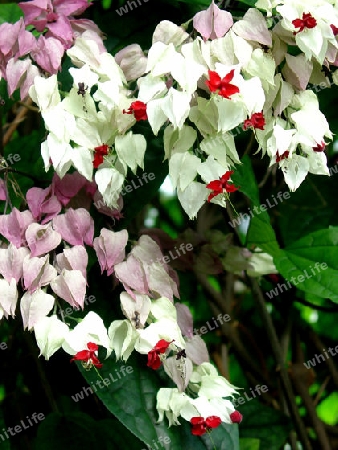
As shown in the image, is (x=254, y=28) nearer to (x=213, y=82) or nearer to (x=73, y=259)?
(x=213, y=82)

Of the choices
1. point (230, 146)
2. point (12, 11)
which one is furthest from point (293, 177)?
point (12, 11)

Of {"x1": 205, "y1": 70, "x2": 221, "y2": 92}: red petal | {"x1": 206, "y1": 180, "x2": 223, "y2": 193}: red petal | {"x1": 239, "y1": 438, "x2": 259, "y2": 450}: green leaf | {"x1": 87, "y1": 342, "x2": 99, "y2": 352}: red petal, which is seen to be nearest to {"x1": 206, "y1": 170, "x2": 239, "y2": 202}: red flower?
{"x1": 206, "y1": 180, "x2": 223, "y2": 193}: red petal

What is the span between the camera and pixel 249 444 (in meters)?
1.25

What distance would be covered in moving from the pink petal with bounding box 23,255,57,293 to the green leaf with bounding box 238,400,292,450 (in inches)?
23.6

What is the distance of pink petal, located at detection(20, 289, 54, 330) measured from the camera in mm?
801

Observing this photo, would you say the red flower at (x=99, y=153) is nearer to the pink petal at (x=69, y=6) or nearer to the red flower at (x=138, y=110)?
the red flower at (x=138, y=110)

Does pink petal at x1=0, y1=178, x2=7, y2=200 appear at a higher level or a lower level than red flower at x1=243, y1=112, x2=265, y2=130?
lower

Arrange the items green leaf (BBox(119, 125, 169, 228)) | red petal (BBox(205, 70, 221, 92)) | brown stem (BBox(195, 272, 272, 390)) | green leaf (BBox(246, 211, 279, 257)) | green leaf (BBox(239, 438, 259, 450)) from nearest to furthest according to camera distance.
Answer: red petal (BBox(205, 70, 221, 92)) → green leaf (BBox(119, 125, 169, 228)) → green leaf (BBox(246, 211, 279, 257)) → green leaf (BBox(239, 438, 259, 450)) → brown stem (BBox(195, 272, 272, 390))

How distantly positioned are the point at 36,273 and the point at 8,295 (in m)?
0.04

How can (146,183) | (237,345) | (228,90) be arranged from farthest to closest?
(237,345) → (146,183) → (228,90)

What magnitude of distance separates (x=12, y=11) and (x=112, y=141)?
33 cm

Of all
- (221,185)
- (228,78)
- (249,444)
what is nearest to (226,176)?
(221,185)

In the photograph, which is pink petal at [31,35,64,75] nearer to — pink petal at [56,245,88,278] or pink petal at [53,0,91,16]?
pink petal at [53,0,91,16]

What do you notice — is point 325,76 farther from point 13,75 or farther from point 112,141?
point 13,75
